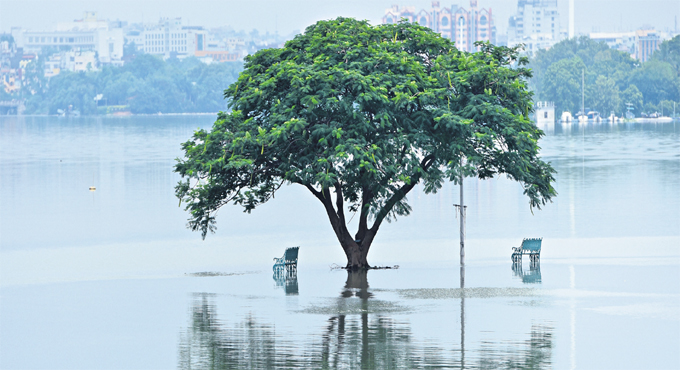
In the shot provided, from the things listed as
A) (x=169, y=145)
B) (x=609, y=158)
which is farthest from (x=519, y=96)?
(x=169, y=145)

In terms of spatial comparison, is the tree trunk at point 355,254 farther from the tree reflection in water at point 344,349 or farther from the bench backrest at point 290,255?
the tree reflection in water at point 344,349

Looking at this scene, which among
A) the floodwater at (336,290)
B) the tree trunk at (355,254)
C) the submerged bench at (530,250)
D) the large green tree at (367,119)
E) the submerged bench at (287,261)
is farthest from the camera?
the submerged bench at (530,250)

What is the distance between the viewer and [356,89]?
1444 inches

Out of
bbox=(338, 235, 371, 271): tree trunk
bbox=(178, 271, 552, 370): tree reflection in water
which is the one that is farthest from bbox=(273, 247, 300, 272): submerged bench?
bbox=(178, 271, 552, 370): tree reflection in water

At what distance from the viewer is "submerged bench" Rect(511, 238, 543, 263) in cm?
4259

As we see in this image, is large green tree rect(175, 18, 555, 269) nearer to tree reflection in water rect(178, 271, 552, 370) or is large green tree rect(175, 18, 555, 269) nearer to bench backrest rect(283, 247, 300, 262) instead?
bench backrest rect(283, 247, 300, 262)

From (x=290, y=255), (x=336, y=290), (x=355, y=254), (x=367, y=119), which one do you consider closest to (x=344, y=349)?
(x=336, y=290)

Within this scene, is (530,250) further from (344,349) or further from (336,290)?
(344,349)

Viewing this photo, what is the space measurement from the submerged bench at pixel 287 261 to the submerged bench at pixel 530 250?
8528mm

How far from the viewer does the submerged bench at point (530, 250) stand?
4259cm

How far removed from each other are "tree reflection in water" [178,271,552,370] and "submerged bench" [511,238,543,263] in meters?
13.0

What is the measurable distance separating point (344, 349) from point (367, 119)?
1278cm

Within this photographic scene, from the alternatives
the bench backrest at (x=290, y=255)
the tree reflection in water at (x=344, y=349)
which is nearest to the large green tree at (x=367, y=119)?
the bench backrest at (x=290, y=255)

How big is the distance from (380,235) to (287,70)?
20.6m
